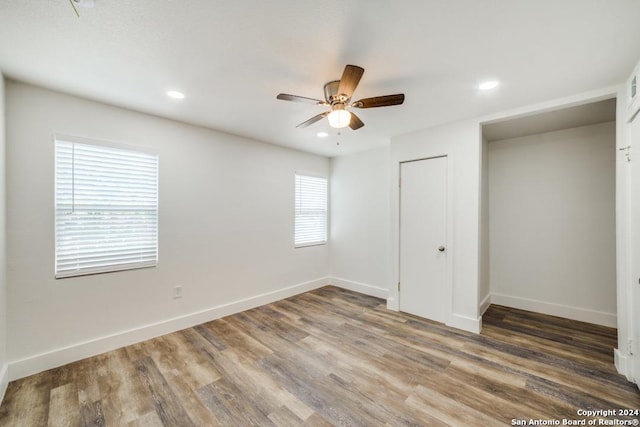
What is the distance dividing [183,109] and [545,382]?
4372 millimetres

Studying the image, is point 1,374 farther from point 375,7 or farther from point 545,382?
point 545,382

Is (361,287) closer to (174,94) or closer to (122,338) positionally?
(122,338)

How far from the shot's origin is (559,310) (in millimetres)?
3562

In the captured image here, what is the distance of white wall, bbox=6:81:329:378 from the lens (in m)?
2.29

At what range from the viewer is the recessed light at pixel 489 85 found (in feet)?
7.43

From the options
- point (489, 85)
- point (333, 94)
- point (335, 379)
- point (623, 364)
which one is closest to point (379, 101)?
point (333, 94)

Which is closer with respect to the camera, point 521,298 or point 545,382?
point 545,382

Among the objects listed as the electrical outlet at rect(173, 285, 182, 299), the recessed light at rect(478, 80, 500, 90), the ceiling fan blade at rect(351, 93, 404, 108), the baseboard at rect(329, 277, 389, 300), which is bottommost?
the baseboard at rect(329, 277, 389, 300)

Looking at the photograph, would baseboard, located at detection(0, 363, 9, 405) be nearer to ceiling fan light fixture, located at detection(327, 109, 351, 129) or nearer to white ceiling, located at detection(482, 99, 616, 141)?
ceiling fan light fixture, located at detection(327, 109, 351, 129)

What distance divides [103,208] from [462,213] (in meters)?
4.10

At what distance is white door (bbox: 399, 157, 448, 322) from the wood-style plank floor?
381mm

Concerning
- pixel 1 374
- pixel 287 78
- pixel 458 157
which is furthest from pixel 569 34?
pixel 1 374

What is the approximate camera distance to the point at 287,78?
7.20ft

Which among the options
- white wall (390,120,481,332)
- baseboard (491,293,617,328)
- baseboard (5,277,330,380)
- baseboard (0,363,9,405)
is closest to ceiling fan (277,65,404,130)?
white wall (390,120,481,332)
